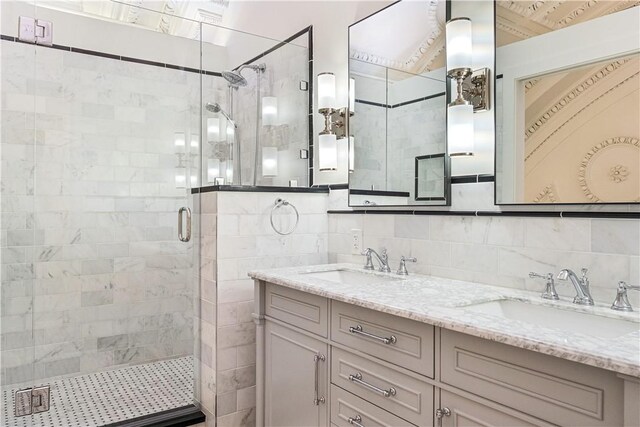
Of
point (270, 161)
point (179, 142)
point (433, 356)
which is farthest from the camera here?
point (179, 142)

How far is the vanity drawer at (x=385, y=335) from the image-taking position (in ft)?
4.54

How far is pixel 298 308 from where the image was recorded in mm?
1966

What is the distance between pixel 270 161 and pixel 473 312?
189 centimetres

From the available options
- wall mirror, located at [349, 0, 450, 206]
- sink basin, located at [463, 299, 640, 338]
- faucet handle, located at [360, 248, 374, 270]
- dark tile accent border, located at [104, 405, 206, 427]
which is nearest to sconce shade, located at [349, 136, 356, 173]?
wall mirror, located at [349, 0, 450, 206]

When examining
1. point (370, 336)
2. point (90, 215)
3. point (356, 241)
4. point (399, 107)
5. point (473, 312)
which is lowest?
point (370, 336)

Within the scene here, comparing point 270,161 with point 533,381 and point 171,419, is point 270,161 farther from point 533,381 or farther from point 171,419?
point 533,381

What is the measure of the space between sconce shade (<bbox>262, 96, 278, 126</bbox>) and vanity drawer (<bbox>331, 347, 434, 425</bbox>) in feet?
5.69

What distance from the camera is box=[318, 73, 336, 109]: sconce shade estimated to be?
2691mm

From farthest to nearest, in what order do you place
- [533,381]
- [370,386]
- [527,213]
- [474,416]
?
[527,213] < [370,386] < [474,416] < [533,381]

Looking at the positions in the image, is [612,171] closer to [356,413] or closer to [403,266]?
[403,266]

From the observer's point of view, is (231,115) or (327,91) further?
(231,115)

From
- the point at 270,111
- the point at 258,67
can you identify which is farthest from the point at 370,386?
the point at 258,67

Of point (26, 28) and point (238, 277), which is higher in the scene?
point (26, 28)

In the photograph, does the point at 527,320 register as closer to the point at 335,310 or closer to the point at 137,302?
the point at 335,310
